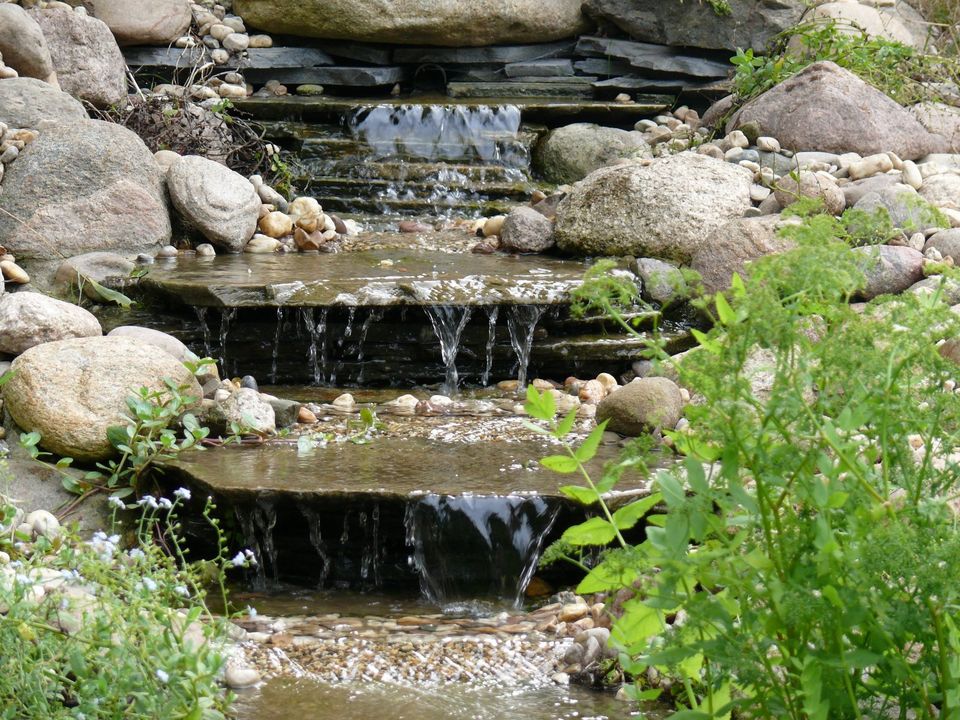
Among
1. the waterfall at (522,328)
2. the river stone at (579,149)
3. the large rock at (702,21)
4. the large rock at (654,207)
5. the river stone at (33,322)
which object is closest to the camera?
the river stone at (33,322)

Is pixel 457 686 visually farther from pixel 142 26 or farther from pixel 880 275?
pixel 142 26

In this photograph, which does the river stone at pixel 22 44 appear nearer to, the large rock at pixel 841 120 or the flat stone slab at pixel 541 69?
the flat stone slab at pixel 541 69

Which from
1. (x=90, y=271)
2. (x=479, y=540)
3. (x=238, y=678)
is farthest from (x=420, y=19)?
(x=238, y=678)

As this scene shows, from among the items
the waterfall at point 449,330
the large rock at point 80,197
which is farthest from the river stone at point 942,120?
the large rock at point 80,197

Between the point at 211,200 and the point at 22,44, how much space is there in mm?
1580

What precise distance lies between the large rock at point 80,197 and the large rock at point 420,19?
317 cm

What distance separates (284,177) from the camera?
710cm

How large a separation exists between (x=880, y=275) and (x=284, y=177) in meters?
3.62

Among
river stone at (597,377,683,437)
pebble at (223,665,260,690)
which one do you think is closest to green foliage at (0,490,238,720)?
pebble at (223,665,260,690)

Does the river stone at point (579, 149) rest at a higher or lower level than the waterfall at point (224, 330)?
higher

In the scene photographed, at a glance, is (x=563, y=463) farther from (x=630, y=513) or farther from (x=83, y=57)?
(x=83, y=57)

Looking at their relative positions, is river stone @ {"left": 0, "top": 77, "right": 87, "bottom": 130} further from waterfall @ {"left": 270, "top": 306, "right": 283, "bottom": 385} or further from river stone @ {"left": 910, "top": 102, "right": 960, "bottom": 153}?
river stone @ {"left": 910, "top": 102, "right": 960, "bottom": 153}

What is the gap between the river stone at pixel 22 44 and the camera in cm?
654

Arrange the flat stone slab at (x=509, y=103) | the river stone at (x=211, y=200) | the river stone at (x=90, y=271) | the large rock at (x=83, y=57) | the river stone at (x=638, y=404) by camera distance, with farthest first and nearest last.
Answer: the flat stone slab at (x=509, y=103)
the large rock at (x=83, y=57)
the river stone at (x=211, y=200)
the river stone at (x=90, y=271)
the river stone at (x=638, y=404)
